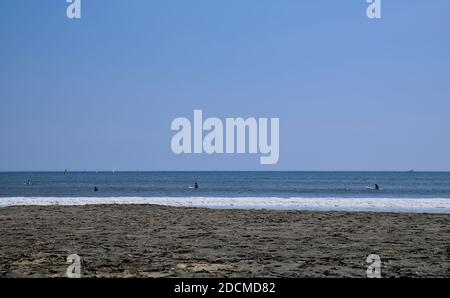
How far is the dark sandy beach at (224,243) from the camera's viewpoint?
9500mm

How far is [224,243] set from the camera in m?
13.0

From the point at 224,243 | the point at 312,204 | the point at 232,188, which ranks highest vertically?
the point at 224,243

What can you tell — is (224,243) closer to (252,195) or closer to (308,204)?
(308,204)

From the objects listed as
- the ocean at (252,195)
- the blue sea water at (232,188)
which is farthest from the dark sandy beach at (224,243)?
the blue sea water at (232,188)

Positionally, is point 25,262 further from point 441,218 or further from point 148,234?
point 441,218

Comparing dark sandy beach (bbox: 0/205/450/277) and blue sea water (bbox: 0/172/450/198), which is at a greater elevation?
dark sandy beach (bbox: 0/205/450/277)

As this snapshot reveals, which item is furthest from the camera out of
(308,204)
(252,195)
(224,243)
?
(252,195)

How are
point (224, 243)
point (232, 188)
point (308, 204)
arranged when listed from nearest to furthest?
point (224, 243), point (308, 204), point (232, 188)

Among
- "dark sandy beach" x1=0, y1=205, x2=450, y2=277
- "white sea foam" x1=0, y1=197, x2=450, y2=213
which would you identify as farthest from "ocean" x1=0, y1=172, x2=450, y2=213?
"dark sandy beach" x1=0, y1=205, x2=450, y2=277

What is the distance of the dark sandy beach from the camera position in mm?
9500

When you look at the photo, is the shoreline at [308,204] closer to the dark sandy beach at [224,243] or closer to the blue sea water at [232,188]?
the dark sandy beach at [224,243]

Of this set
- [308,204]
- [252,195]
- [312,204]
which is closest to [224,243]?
[308,204]

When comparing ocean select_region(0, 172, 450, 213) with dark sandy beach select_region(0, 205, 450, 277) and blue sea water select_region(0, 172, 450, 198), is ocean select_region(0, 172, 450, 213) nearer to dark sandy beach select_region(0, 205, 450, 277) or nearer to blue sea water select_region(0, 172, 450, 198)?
blue sea water select_region(0, 172, 450, 198)
